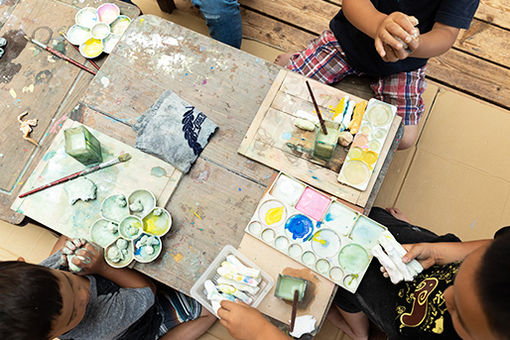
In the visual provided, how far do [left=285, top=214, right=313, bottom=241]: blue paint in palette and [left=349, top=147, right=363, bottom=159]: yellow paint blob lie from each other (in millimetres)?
258

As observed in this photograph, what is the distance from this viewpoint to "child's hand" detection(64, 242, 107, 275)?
1081mm

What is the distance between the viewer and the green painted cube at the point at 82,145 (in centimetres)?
109

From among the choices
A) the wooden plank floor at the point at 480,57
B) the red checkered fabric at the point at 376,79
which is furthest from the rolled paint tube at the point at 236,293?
the wooden plank floor at the point at 480,57

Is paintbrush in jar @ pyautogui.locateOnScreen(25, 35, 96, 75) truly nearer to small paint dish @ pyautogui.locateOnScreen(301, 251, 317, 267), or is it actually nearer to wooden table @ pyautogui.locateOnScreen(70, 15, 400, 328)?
wooden table @ pyautogui.locateOnScreen(70, 15, 400, 328)

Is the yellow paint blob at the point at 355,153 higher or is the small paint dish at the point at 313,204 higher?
the yellow paint blob at the point at 355,153

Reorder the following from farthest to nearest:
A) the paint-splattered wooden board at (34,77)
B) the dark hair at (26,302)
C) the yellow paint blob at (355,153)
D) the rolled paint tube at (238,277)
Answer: the paint-splattered wooden board at (34,77)
the yellow paint blob at (355,153)
the rolled paint tube at (238,277)
the dark hair at (26,302)

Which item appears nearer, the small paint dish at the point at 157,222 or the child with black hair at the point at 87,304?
the child with black hair at the point at 87,304

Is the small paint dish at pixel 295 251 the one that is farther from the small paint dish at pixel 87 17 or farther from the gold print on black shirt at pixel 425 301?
the small paint dish at pixel 87 17

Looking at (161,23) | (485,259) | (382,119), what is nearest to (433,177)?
(382,119)

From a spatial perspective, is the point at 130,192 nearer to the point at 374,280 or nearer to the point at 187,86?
the point at 187,86

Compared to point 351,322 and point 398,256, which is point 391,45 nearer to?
point 398,256

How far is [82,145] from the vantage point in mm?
1086

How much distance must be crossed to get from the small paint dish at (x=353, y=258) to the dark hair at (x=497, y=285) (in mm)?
341

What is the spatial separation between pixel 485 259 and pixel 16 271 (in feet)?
4.03
